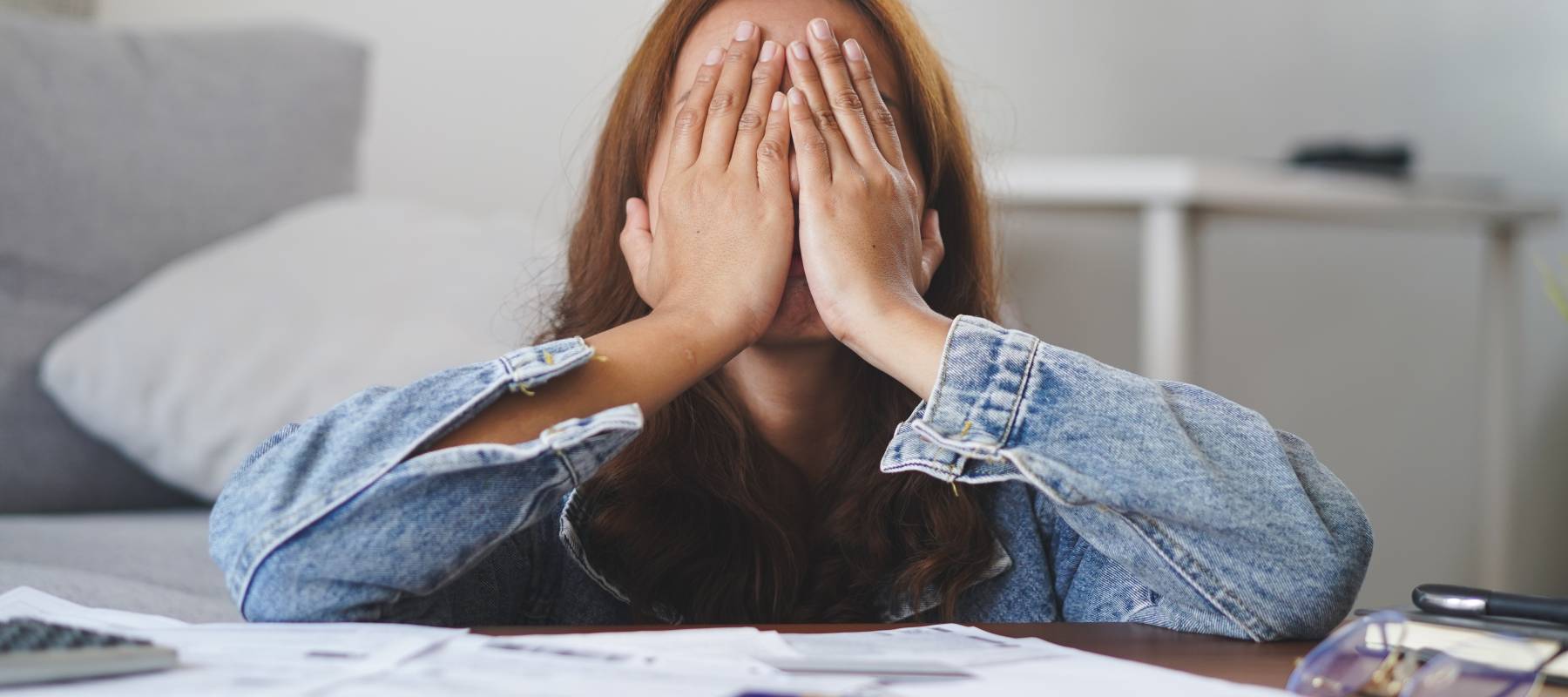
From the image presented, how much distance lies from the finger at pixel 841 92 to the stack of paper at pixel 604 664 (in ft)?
1.22

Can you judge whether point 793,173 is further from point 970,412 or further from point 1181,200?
point 1181,200

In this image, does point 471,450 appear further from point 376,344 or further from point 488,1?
point 488,1

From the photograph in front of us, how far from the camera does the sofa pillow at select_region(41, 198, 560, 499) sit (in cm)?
116

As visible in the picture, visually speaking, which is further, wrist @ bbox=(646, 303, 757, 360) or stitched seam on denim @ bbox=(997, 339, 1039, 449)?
wrist @ bbox=(646, 303, 757, 360)

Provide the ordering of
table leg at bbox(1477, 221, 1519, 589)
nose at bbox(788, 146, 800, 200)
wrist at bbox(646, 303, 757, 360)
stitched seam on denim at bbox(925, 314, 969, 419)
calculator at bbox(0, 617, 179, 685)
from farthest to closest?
table leg at bbox(1477, 221, 1519, 589) → nose at bbox(788, 146, 800, 200) → wrist at bbox(646, 303, 757, 360) → stitched seam on denim at bbox(925, 314, 969, 419) → calculator at bbox(0, 617, 179, 685)

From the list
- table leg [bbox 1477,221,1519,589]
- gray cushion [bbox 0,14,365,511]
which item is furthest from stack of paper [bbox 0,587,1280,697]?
table leg [bbox 1477,221,1519,589]

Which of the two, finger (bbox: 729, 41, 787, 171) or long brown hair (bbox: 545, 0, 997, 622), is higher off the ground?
finger (bbox: 729, 41, 787, 171)

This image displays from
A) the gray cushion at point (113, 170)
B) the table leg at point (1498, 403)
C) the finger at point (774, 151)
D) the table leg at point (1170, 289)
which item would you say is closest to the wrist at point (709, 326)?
the finger at point (774, 151)

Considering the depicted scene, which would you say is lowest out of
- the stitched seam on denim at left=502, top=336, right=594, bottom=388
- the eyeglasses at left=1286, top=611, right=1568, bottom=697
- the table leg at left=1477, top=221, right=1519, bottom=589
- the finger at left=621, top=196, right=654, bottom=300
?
the table leg at left=1477, top=221, right=1519, bottom=589

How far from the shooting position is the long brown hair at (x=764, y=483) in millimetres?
788

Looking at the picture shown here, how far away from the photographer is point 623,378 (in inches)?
24.8

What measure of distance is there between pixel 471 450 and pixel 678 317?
0.17 m

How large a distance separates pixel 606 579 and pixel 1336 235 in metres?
1.93

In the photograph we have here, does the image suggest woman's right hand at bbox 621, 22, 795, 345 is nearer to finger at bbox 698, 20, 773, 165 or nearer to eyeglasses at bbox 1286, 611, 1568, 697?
finger at bbox 698, 20, 773, 165
